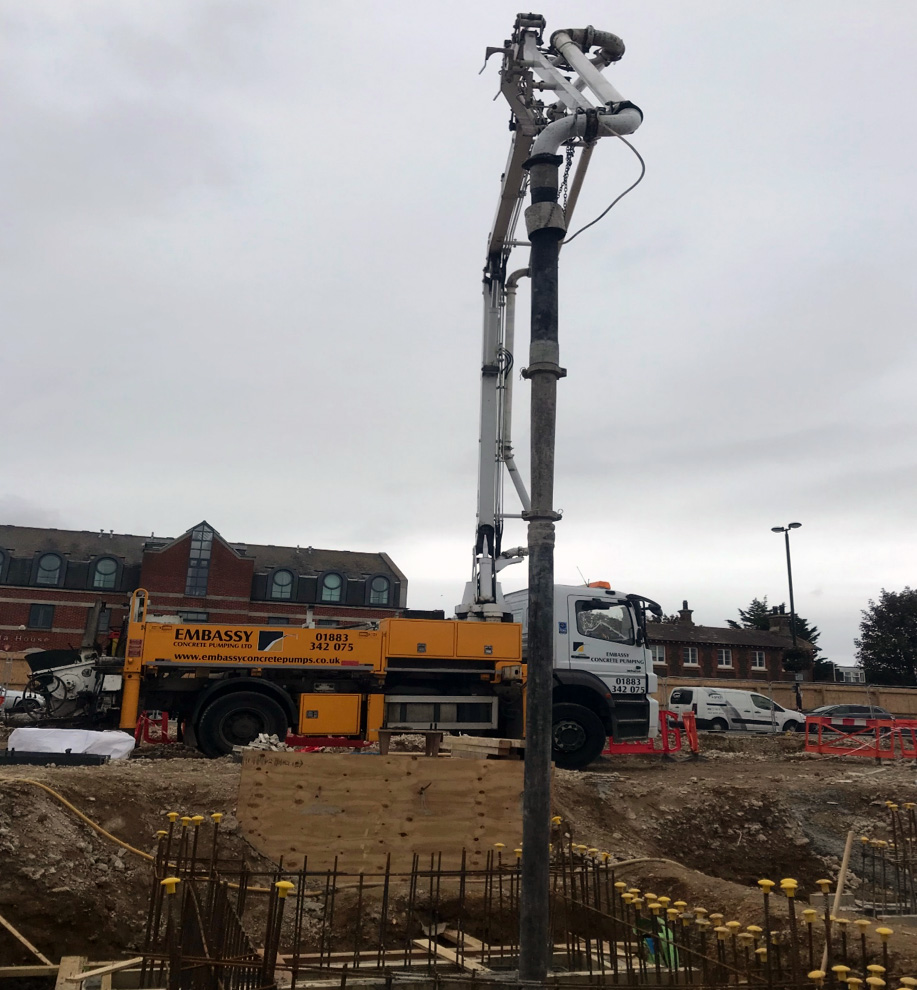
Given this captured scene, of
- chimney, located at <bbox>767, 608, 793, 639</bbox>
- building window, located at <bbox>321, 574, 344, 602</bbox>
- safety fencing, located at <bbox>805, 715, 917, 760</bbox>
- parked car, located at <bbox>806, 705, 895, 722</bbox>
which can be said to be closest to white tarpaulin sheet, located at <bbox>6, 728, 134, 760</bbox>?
safety fencing, located at <bbox>805, 715, 917, 760</bbox>

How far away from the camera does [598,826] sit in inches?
473

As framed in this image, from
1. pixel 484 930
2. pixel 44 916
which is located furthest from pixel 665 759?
pixel 44 916

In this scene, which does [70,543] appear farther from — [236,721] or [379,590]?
[236,721]

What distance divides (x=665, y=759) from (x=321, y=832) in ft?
35.4

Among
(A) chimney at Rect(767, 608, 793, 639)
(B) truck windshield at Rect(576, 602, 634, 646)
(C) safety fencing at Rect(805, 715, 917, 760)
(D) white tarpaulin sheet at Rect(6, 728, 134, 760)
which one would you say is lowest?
(D) white tarpaulin sheet at Rect(6, 728, 134, 760)

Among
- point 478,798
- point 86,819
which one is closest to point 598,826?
point 478,798

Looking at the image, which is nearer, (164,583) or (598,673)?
(598,673)

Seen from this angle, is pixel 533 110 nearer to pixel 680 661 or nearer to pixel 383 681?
pixel 383 681

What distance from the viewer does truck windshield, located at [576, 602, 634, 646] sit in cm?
1522

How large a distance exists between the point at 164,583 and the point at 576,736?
35864mm

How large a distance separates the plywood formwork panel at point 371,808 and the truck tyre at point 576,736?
4387mm

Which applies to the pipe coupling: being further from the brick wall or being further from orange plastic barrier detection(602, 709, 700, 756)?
the brick wall

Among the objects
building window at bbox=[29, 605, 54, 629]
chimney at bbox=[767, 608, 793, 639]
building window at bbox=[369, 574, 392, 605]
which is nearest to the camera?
building window at bbox=[29, 605, 54, 629]

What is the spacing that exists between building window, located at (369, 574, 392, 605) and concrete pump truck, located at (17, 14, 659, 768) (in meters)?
34.9
